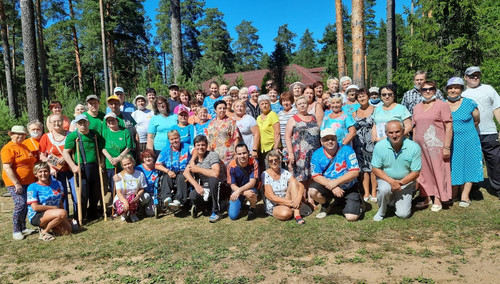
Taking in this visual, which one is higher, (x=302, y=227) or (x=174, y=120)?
(x=174, y=120)

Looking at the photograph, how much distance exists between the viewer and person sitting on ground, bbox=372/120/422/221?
429cm

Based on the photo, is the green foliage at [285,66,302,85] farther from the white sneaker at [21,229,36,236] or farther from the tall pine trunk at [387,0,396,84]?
the white sneaker at [21,229,36,236]

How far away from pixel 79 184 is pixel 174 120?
1.76 metres

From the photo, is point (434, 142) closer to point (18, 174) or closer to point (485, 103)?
point (485, 103)

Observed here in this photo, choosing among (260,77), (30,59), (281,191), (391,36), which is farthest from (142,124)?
(260,77)

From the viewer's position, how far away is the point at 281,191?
476cm

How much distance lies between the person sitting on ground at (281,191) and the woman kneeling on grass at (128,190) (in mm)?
1982

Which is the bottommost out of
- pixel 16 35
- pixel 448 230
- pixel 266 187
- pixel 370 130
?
pixel 448 230

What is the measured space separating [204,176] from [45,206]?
217 centimetres

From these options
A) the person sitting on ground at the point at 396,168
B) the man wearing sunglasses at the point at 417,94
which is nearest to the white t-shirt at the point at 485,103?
the man wearing sunglasses at the point at 417,94

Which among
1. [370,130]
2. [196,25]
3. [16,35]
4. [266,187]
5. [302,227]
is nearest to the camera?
[302,227]

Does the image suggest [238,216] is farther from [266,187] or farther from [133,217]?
[133,217]

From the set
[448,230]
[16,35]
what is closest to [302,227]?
[448,230]

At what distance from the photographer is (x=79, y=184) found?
4.97 m
